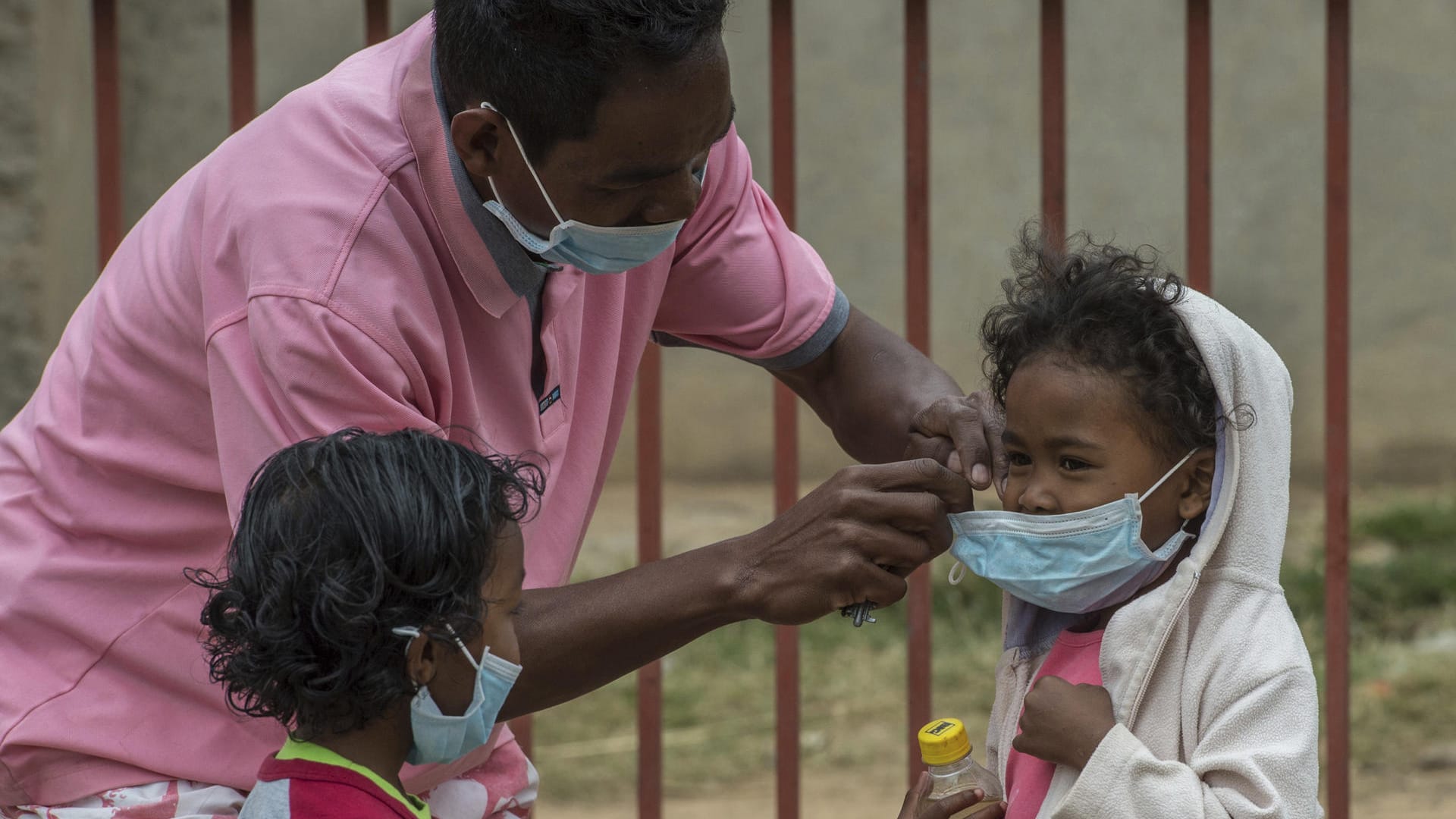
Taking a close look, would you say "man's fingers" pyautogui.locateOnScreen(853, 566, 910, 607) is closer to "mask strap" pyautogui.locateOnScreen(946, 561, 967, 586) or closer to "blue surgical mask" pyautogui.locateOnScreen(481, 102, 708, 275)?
"mask strap" pyautogui.locateOnScreen(946, 561, 967, 586)

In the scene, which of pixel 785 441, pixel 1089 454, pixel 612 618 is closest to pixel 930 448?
pixel 1089 454

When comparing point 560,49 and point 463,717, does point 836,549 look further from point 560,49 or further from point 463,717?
point 560,49

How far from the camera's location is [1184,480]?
2289 mm

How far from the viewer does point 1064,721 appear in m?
2.16

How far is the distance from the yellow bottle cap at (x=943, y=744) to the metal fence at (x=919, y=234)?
1261mm


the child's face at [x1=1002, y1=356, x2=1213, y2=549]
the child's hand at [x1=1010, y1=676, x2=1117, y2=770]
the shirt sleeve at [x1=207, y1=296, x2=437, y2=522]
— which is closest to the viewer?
the shirt sleeve at [x1=207, y1=296, x2=437, y2=522]

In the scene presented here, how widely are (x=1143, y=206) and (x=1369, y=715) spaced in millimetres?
3148

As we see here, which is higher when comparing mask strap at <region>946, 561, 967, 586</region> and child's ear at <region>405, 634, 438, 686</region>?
child's ear at <region>405, 634, 438, 686</region>

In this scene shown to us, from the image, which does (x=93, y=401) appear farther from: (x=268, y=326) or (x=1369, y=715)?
(x=1369, y=715)

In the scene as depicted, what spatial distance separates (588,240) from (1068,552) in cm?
78

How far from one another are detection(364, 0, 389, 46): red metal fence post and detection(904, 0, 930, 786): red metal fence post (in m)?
1.10

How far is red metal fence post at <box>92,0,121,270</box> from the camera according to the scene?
350 cm

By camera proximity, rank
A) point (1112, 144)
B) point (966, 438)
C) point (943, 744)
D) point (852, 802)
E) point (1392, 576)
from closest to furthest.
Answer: point (943, 744)
point (966, 438)
point (852, 802)
point (1392, 576)
point (1112, 144)

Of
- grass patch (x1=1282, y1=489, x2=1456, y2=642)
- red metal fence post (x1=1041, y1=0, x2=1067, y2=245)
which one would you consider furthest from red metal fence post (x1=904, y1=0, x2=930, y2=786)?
grass patch (x1=1282, y1=489, x2=1456, y2=642)
